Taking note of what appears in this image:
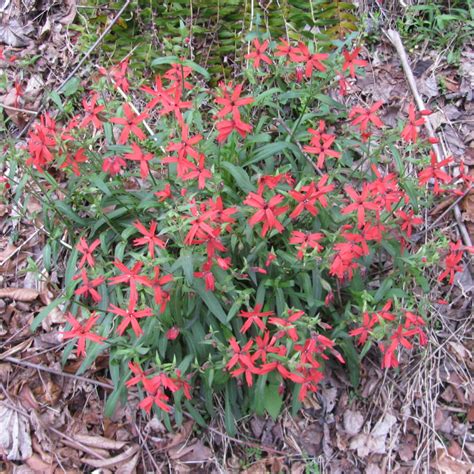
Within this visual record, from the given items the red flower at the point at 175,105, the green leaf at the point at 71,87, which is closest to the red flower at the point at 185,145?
the red flower at the point at 175,105

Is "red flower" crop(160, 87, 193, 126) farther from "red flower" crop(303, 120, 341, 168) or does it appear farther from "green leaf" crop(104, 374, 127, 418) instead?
"green leaf" crop(104, 374, 127, 418)

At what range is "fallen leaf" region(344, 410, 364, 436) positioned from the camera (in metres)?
3.23

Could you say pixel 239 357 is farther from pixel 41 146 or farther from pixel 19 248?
pixel 19 248

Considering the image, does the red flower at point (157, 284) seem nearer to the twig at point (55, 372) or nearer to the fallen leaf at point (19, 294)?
the twig at point (55, 372)

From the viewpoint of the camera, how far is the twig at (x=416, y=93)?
3512 millimetres

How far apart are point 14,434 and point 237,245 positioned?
1.63m

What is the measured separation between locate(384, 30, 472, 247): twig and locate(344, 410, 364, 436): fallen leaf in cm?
125

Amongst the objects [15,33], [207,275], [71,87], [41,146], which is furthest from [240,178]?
[15,33]

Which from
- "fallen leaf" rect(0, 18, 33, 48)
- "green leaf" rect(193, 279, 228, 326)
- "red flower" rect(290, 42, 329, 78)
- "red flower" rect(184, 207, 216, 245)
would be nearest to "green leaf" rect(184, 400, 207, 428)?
"green leaf" rect(193, 279, 228, 326)

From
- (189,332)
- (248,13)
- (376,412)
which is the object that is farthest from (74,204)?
(376,412)

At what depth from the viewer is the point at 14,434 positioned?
3.12 metres

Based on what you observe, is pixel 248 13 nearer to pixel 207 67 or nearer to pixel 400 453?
pixel 207 67

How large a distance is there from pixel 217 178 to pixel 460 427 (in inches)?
79.6

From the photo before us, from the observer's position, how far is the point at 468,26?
13.2 ft
